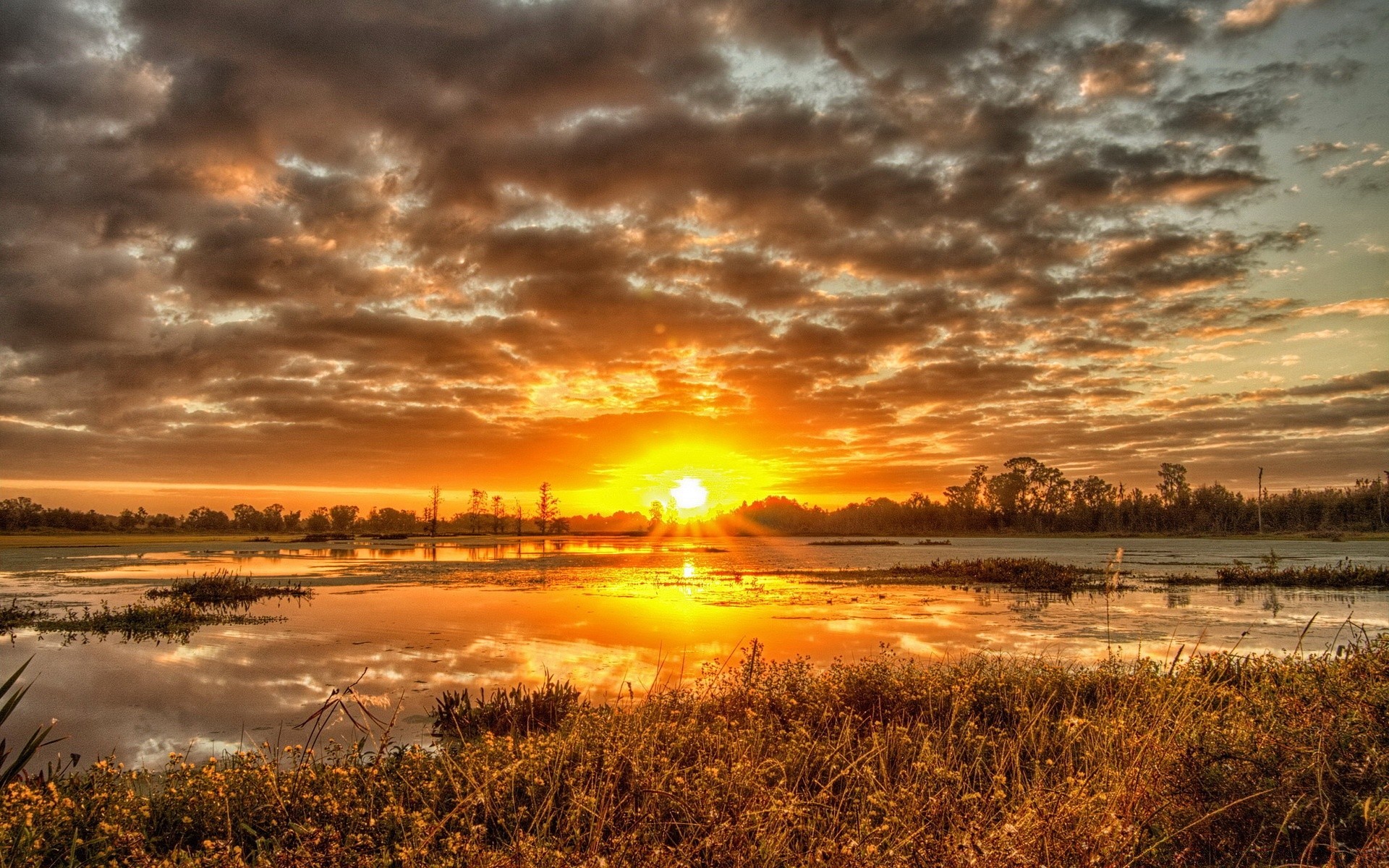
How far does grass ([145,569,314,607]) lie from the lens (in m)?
26.3

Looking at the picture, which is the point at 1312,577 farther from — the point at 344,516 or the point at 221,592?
the point at 344,516

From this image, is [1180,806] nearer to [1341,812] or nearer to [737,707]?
[1341,812]

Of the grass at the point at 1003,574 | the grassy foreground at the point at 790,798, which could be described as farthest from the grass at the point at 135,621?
the grass at the point at 1003,574

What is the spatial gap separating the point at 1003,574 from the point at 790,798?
1312 inches

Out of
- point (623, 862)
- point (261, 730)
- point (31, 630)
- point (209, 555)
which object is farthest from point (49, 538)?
point (623, 862)

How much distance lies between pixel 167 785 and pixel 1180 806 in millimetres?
8441

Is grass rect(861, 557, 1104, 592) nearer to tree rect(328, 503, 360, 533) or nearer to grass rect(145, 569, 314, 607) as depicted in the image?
grass rect(145, 569, 314, 607)

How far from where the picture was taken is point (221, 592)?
2700cm

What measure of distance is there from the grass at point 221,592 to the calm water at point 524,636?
3.39 ft

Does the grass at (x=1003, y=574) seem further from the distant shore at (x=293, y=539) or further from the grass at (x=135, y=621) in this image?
the distant shore at (x=293, y=539)

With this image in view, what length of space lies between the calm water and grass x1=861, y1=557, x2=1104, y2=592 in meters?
2.47

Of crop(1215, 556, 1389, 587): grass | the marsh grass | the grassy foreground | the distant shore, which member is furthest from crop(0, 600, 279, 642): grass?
the distant shore

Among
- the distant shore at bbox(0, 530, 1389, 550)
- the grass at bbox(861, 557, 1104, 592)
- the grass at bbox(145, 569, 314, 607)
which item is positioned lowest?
the distant shore at bbox(0, 530, 1389, 550)

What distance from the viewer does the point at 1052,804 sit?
4.77 metres
